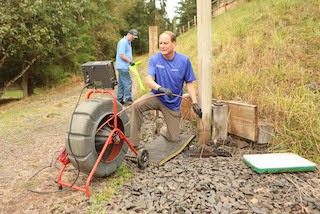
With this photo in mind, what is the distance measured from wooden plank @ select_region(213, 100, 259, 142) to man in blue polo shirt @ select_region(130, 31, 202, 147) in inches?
23.4

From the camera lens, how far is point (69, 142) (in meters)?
2.14

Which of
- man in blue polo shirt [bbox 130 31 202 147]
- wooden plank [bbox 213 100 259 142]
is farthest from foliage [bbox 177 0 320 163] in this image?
man in blue polo shirt [bbox 130 31 202 147]

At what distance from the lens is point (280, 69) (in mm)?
4180

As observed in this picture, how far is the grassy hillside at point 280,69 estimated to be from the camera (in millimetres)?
2957

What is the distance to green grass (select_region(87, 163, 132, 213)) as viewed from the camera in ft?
6.35

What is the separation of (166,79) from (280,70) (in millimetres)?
2352

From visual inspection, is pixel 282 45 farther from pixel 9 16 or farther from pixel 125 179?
pixel 9 16

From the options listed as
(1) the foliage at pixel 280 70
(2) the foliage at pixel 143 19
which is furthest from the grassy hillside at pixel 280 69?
(2) the foliage at pixel 143 19

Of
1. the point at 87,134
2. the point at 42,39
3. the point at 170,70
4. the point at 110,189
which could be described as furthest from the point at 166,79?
the point at 42,39

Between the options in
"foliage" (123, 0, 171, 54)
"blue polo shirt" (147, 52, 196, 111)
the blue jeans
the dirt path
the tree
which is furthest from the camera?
"foliage" (123, 0, 171, 54)

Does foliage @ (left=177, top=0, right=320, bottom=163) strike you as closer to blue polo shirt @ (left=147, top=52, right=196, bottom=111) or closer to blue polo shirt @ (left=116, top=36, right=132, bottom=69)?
blue polo shirt @ (left=147, top=52, right=196, bottom=111)

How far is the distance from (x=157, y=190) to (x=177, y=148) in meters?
1.15

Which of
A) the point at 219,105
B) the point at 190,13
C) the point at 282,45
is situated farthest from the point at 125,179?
the point at 190,13

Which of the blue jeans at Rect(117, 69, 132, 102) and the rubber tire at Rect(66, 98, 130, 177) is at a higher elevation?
the blue jeans at Rect(117, 69, 132, 102)
